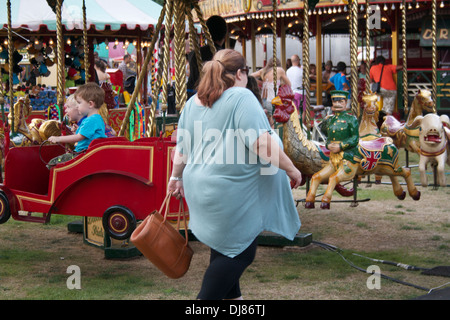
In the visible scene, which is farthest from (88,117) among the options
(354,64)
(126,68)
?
(126,68)

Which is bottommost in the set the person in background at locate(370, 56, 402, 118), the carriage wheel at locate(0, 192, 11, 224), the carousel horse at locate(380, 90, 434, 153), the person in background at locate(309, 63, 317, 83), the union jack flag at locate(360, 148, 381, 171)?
the carriage wheel at locate(0, 192, 11, 224)

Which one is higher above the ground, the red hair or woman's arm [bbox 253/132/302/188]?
the red hair

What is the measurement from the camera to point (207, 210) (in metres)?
3.30

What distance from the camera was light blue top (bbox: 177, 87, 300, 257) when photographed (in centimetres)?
325

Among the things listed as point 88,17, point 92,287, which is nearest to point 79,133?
point 92,287

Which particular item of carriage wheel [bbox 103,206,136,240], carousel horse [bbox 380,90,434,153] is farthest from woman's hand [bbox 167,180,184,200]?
carousel horse [bbox 380,90,434,153]

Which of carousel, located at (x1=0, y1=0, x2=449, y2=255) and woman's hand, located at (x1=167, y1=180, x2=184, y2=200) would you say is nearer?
woman's hand, located at (x1=167, y1=180, x2=184, y2=200)

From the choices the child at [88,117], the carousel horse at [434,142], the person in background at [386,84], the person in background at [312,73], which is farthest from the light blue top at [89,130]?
the person in background at [312,73]

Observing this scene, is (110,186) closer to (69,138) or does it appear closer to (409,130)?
(69,138)

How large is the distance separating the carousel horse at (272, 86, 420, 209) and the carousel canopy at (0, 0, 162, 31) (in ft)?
23.0

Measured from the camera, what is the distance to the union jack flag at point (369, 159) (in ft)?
17.7

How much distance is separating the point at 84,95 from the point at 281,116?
66.2 inches

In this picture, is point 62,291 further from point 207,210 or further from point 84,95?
point 207,210

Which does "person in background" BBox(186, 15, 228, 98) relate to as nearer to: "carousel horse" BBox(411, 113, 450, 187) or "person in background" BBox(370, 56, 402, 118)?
"carousel horse" BBox(411, 113, 450, 187)
